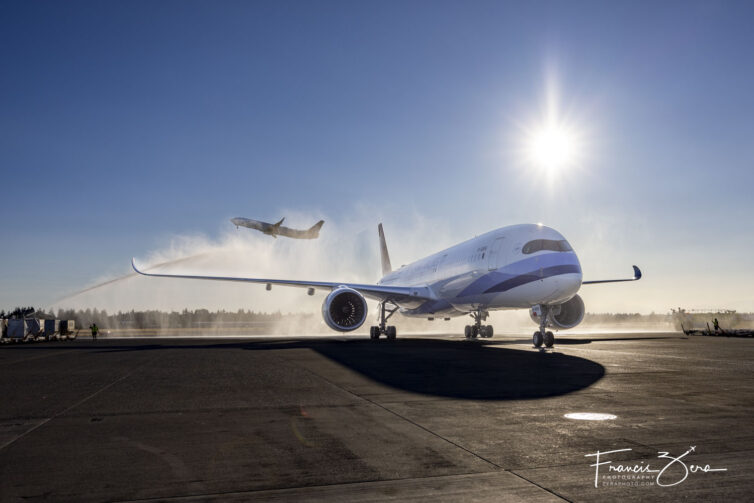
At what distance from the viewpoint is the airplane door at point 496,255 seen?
20594 mm

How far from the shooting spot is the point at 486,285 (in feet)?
70.8

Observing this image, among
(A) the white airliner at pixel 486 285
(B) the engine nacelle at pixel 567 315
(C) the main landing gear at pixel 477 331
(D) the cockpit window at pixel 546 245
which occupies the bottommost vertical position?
(C) the main landing gear at pixel 477 331

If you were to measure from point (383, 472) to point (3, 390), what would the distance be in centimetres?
834

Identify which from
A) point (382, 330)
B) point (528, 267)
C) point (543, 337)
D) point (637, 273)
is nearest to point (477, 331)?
point (382, 330)

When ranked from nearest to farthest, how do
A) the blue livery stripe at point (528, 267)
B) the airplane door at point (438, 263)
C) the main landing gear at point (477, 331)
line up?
the blue livery stripe at point (528, 267)
the main landing gear at point (477, 331)
the airplane door at point (438, 263)

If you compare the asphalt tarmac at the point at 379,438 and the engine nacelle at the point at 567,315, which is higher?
the engine nacelle at the point at 567,315

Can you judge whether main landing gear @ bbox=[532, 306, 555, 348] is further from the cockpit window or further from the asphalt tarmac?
the asphalt tarmac

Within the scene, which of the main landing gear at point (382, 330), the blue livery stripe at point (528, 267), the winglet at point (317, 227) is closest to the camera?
the blue livery stripe at point (528, 267)

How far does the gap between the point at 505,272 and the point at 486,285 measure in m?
1.73

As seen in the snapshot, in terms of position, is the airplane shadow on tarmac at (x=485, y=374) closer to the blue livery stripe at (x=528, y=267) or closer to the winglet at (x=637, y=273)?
A: the blue livery stripe at (x=528, y=267)

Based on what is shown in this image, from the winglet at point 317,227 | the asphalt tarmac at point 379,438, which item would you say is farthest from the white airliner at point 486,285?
the winglet at point 317,227

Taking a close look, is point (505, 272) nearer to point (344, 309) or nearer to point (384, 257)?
point (344, 309)

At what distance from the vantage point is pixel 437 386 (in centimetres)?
897

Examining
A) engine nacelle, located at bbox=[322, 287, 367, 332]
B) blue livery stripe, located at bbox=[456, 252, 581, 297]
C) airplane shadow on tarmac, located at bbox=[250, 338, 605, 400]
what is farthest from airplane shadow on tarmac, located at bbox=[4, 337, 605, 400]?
engine nacelle, located at bbox=[322, 287, 367, 332]
